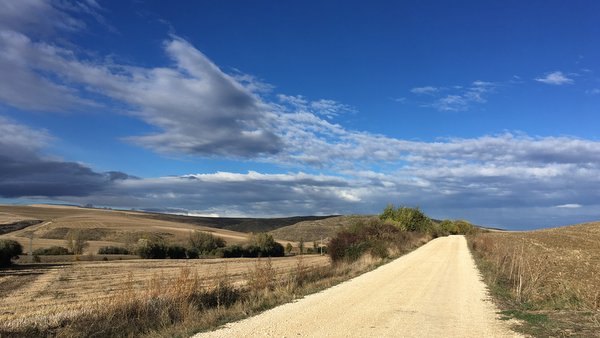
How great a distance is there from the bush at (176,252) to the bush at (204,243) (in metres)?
3.30

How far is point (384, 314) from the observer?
41.4ft

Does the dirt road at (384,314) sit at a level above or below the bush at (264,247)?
above

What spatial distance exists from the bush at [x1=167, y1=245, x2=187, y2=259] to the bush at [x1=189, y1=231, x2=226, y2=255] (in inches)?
130

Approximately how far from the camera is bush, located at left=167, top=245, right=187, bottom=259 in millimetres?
68062

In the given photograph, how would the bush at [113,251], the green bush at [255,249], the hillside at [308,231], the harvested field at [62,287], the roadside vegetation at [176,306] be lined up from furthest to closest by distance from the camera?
the hillside at [308,231] → the green bush at [255,249] → the bush at [113,251] → the harvested field at [62,287] → the roadside vegetation at [176,306]

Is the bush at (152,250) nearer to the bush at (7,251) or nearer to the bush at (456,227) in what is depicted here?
the bush at (7,251)

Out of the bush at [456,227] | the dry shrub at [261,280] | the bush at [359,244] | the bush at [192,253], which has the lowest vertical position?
the bush at [192,253]

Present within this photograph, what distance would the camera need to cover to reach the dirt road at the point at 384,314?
10469mm

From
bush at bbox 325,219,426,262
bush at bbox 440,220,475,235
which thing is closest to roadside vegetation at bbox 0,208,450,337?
bush at bbox 325,219,426,262

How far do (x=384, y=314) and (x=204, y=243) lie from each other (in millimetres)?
68144

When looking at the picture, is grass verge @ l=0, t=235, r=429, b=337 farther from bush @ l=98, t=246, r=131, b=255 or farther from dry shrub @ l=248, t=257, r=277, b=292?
bush @ l=98, t=246, r=131, b=255

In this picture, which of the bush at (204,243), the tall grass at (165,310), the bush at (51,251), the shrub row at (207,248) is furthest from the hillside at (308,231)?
the tall grass at (165,310)

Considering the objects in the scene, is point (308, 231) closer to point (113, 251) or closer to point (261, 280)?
point (113, 251)

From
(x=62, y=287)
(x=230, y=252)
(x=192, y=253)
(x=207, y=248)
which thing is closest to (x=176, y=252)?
(x=192, y=253)
